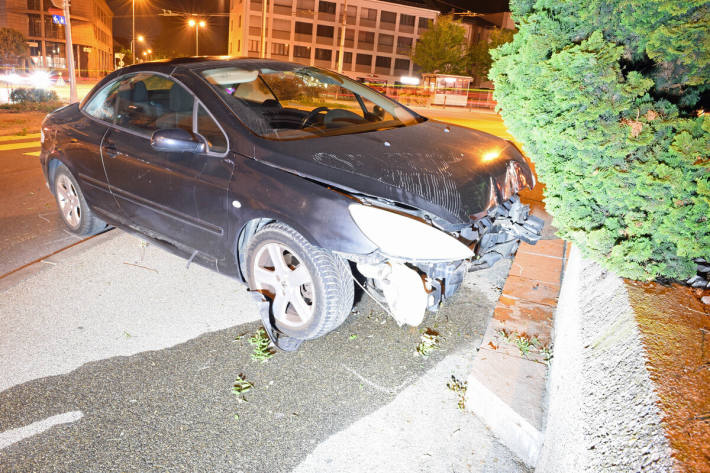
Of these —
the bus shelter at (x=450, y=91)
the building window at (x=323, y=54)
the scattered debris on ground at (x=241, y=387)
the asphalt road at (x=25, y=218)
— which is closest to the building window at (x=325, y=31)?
the building window at (x=323, y=54)

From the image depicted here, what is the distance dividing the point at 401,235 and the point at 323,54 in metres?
65.6

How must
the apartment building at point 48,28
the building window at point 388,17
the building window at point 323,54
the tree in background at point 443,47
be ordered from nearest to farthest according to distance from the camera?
the tree in background at point 443,47, the apartment building at point 48,28, the building window at point 323,54, the building window at point 388,17

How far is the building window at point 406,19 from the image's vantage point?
213 ft

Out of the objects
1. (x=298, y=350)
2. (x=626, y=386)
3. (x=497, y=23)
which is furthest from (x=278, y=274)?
(x=497, y=23)

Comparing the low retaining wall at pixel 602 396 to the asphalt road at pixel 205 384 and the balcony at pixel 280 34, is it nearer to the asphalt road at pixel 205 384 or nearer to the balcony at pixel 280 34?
the asphalt road at pixel 205 384

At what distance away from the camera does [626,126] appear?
9.27ft

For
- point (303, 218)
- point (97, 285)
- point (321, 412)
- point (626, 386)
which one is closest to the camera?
point (626, 386)

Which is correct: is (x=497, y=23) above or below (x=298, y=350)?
above

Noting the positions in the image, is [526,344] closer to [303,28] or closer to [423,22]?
[303,28]

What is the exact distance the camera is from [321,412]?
102 inches

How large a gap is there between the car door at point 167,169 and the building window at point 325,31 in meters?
63.6

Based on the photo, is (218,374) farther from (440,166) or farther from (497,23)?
(497,23)

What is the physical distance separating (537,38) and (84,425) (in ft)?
11.9

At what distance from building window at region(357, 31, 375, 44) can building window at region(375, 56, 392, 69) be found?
7.67 ft
